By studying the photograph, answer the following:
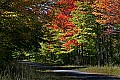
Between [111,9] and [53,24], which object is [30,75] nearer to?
[53,24]

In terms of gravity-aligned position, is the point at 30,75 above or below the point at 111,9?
below

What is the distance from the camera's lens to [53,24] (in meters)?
15.6

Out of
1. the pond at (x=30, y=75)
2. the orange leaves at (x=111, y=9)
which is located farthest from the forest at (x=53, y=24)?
the pond at (x=30, y=75)

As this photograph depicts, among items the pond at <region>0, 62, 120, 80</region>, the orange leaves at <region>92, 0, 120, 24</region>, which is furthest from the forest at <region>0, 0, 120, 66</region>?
the pond at <region>0, 62, 120, 80</region>

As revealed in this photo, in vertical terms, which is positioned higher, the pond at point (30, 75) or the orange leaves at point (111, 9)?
the orange leaves at point (111, 9)

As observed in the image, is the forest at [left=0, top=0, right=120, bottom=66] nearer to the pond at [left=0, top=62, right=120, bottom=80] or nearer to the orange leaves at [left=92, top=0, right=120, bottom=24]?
the orange leaves at [left=92, top=0, right=120, bottom=24]

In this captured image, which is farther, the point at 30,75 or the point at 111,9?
the point at 111,9

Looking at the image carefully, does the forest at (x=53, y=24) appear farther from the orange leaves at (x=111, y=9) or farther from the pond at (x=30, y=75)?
the pond at (x=30, y=75)

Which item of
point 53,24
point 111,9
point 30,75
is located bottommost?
point 30,75

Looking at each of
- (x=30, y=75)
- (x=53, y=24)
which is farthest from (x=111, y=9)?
(x=30, y=75)

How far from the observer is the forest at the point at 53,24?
1271 cm

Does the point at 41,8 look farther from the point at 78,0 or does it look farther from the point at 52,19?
the point at 78,0

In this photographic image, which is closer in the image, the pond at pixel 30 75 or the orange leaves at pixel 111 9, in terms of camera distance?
the pond at pixel 30 75

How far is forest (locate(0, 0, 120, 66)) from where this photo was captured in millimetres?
12711
